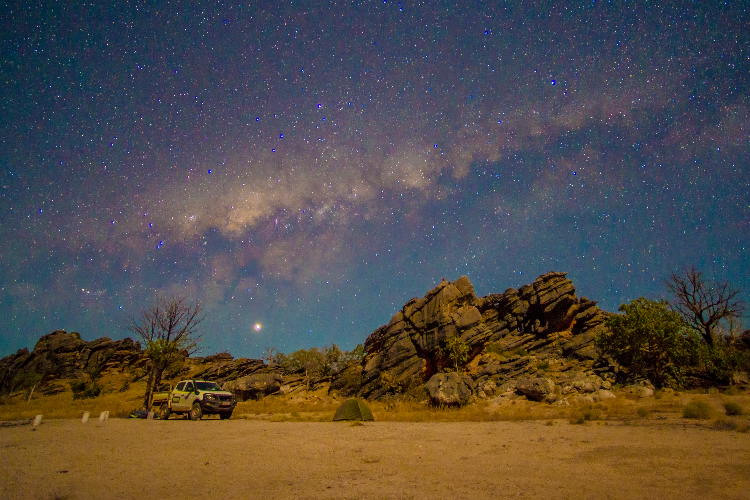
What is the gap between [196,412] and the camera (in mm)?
21875

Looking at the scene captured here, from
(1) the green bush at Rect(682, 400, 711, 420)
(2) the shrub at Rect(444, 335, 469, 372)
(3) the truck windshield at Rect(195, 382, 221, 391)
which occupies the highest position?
(2) the shrub at Rect(444, 335, 469, 372)

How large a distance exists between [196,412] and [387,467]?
764 inches

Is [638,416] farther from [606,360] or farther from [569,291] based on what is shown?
[569,291]

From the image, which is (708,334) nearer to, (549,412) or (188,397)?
(549,412)

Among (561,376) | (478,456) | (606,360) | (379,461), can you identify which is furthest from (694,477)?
(606,360)

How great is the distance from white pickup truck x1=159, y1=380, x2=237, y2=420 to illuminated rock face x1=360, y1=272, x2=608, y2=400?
86.1 ft

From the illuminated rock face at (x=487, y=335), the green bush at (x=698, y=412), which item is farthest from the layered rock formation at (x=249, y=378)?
the green bush at (x=698, y=412)

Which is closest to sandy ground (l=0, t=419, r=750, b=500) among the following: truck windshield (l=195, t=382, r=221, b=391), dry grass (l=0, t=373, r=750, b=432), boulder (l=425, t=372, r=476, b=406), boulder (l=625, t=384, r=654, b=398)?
dry grass (l=0, t=373, r=750, b=432)

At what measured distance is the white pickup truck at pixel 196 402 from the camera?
2202 cm

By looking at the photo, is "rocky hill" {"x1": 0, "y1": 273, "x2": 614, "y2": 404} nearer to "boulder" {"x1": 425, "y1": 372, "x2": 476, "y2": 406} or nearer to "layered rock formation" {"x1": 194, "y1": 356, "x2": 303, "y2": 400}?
"layered rock formation" {"x1": 194, "y1": 356, "x2": 303, "y2": 400}

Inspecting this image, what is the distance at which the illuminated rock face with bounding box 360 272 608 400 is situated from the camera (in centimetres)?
4438

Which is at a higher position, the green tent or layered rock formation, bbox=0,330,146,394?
layered rock formation, bbox=0,330,146,394

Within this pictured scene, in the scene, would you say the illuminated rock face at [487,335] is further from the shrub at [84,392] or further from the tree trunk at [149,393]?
the shrub at [84,392]

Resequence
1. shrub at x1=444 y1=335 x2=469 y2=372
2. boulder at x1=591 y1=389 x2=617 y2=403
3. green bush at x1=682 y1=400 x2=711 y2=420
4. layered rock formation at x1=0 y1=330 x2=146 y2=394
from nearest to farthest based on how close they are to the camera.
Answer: green bush at x1=682 y1=400 x2=711 y2=420 < boulder at x1=591 y1=389 x2=617 y2=403 < shrub at x1=444 y1=335 x2=469 y2=372 < layered rock formation at x1=0 y1=330 x2=146 y2=394
